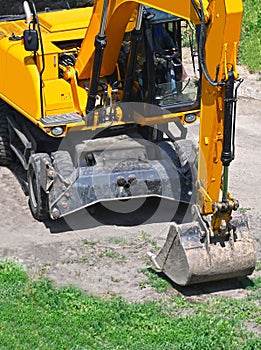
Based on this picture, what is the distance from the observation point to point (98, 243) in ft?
32.2

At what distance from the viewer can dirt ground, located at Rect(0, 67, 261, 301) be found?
8.88 metres

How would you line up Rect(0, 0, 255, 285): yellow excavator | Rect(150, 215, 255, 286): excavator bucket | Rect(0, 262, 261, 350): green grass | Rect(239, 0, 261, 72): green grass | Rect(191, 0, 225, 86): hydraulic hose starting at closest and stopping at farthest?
1. Rect(0, 262, 261, 350): green grass
2. Rect(191, 0, 225, 86): hydraulic hose
3. Rect(150, 215, 255, 286): excavator bucket
4. Rect(0, 0, 255, 285): yellow excavator
5. Rect(239, 0, 261, 72): green grass

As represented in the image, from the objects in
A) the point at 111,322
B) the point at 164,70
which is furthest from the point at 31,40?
the point at 111,322

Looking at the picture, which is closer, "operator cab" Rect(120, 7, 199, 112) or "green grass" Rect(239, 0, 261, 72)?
"operator cab" Rect(120, 7, 199, 112)

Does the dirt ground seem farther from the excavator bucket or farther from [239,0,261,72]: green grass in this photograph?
[239,0,261,72]: green grass

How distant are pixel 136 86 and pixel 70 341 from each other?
3.68 metres

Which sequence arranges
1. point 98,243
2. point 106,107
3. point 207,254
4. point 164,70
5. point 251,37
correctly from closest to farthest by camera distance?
point 207,254, point 98,243, point 164,70, point 106,107, point 251,37

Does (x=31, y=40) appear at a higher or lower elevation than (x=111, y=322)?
higher

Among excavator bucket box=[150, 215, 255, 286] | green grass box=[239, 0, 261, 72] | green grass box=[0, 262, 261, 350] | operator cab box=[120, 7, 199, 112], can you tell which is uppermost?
operator cab box=[120, 7, 199, 112]

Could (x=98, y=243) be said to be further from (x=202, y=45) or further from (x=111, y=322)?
(x=202, y=45)

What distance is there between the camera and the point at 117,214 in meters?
10.5

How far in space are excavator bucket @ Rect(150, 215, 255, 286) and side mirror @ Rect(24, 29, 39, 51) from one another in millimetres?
2923

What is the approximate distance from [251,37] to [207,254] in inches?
385

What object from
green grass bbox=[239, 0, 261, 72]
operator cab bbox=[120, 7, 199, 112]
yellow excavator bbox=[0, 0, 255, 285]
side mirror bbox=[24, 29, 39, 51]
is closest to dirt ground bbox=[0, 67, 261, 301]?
yellow excavator bbox=[0, 0, 255, 285]
